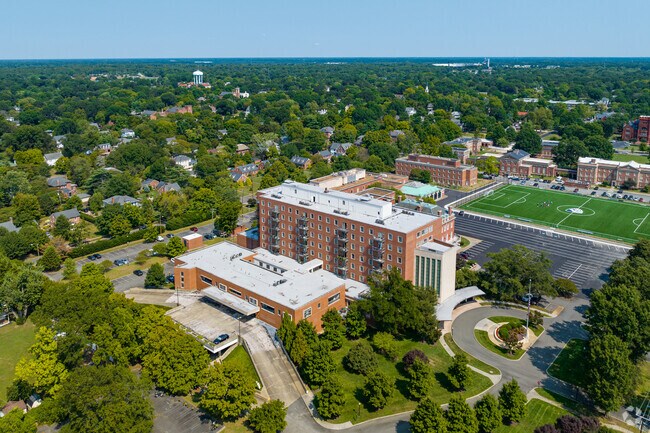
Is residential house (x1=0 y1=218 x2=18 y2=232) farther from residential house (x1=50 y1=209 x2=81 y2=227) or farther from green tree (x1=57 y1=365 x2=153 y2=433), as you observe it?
green tree (x1=57 y1=365 x2=153 y2=433)

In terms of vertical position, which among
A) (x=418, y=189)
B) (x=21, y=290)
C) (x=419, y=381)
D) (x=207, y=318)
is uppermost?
(x=418, y=189)

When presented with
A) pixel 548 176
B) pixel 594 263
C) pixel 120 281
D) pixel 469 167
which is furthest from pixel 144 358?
pixel 548 176

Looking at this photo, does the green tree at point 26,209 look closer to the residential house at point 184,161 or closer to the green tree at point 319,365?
the residential house at point 184,161

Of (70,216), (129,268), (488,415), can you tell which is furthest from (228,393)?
(70,216)

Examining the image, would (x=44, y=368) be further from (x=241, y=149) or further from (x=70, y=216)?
(x=241, y=149)

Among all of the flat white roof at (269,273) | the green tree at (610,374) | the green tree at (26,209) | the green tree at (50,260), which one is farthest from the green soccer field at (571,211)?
the green tree at (26,209)

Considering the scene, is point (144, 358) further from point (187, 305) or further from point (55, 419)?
point (187, 305)

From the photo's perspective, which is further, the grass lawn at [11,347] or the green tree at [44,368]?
the grass lawn at [11,347]
